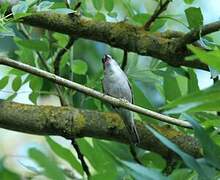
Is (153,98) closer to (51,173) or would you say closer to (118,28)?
(118,28)

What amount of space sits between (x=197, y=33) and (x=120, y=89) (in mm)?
159

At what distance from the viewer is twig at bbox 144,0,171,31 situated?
37.6 inches

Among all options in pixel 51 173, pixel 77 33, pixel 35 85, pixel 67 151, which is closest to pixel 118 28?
pixel 77 33

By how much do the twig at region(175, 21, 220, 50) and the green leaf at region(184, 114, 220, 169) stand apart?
0.35 metres

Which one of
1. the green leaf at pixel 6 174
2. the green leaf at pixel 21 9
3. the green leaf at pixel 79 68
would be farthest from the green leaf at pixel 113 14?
the green leaf at pixel 6 174

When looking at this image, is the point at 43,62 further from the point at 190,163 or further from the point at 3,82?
the point at 190,163

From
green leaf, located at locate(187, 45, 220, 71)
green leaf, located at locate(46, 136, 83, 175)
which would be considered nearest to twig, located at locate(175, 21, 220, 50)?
green leaf, located at locate(46, 136, 83, 175)

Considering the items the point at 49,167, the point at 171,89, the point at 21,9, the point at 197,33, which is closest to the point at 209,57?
the point at 49,167

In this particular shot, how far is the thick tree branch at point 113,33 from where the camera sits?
0.98 metres

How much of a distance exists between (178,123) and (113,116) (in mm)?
321

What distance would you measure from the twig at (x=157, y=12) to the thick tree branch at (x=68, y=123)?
0.17m

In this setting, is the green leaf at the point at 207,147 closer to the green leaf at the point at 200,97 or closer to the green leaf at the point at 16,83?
the green leaf at the point at 200,97

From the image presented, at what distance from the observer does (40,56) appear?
1113mm

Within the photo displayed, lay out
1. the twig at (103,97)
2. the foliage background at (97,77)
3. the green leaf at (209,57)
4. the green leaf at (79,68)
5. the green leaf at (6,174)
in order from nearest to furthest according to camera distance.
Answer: the green leaf at (209,57) < the green leaf at (6,174) < the twig at (103,97) < the foliage background at (97,77) < the green leaf at (79,68)
